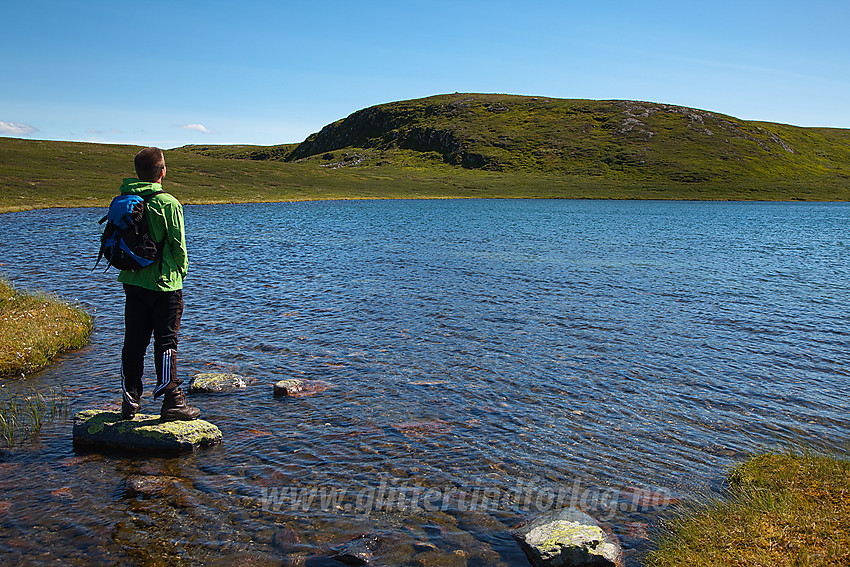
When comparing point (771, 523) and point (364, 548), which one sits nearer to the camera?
point (771, 523)

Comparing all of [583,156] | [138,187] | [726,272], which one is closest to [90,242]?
[138,187]

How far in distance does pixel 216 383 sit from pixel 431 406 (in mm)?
4678

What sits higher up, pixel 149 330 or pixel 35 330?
pixel 149 330

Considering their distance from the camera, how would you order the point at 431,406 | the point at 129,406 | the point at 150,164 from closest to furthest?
the point at 150,164
the point at 129,406
the point at 431,406

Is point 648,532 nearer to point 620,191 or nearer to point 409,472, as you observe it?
point 409,472

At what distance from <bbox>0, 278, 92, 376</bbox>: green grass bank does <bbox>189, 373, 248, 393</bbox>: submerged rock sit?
3.98m

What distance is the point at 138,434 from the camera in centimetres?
1005

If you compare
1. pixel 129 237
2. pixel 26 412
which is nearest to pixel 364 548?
pixel 129 237

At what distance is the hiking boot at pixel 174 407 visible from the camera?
10242 millimetres

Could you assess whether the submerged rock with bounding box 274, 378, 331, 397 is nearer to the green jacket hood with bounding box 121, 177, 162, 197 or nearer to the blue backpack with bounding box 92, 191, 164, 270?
the blue backpack with bounding box 92, 191, 164, 270

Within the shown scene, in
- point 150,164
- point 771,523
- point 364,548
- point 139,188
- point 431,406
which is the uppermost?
point 150,164

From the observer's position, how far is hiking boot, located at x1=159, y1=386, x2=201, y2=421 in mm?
10242

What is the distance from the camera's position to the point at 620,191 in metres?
153

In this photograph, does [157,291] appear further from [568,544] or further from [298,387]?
[568,544]
